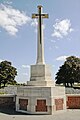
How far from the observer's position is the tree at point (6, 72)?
4128 centimetres

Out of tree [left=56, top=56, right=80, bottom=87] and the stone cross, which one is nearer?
the stone cross

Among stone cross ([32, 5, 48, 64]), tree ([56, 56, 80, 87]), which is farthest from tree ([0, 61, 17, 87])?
stone cross ([32, 5, 48, 64])

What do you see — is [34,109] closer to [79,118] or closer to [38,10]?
[79,118]

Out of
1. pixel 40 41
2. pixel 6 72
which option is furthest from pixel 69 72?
pixel 40 41

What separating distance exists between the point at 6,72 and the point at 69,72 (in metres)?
13.7

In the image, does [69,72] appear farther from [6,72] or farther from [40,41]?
[40,41]

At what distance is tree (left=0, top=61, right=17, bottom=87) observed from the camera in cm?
4128

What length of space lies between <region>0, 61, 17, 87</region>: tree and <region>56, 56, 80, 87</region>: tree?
Answer: 10.3 m

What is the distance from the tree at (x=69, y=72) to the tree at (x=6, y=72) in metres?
10.3

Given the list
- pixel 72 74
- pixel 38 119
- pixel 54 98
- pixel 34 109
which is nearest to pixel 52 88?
pixel 54 98

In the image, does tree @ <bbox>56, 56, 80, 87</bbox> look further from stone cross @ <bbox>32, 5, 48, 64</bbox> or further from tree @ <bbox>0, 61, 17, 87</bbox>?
stone cross @ <bbox>32, 5, 48, 64</bbox>

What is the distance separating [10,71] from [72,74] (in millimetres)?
13486

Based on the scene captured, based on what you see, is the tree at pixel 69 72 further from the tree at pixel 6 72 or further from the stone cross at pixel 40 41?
the stone cross at pixel 40 41

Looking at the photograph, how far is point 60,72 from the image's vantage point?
145ft
